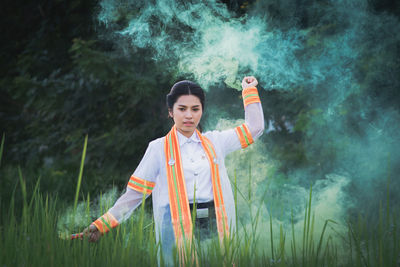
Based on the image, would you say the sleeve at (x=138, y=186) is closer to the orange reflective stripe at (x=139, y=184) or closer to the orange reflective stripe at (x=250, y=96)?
the orange reflective stripe at (x=139, y=184)

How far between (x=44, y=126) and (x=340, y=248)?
15.1 feet

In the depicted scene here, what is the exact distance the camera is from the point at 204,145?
2660 millimetres

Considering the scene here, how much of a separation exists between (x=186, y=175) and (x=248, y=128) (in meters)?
0.53

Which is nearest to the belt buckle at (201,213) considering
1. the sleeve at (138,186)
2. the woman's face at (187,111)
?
the sleeve at (138,186)

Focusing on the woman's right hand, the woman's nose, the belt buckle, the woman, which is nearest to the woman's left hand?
the woman

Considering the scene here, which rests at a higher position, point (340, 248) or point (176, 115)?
point (176, 115)

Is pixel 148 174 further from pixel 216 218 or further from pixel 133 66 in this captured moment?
pixel 133 66

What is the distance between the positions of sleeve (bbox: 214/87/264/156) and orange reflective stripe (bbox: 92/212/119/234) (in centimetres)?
83

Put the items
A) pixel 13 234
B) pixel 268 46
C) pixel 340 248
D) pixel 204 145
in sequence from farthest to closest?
pixel 268 46 < pixel 340 248 < pixel 204 145 < pixel 13 234

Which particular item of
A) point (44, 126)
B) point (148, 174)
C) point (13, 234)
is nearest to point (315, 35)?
point (148, 174)

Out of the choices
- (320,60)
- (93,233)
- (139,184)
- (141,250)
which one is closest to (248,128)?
(139,184)

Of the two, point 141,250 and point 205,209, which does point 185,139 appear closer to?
point 205,209

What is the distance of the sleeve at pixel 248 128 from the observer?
2.73 meters

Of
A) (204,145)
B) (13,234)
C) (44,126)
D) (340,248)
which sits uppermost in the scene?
(44,126)
